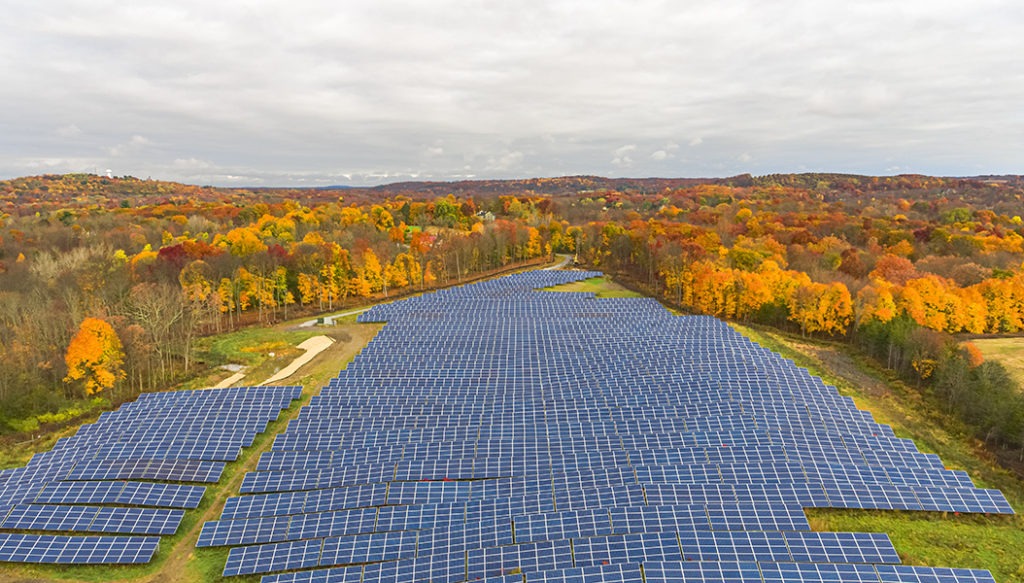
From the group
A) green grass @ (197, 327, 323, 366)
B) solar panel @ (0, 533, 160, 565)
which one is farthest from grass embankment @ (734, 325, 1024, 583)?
green grass @ (197, 327, 323, 366)

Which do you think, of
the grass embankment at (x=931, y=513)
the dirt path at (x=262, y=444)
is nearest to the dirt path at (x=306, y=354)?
the dirt path at (x=262, y=444)

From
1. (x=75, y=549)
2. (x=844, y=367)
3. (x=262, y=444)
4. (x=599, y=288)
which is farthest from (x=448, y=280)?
(x=75, y=549)

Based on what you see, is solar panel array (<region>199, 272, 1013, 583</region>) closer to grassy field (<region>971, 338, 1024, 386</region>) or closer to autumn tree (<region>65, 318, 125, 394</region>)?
autumn tree (<region>65, 318, 125, 394</region>)

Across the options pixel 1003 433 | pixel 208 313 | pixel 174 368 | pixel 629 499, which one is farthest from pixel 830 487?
pixel 208 313

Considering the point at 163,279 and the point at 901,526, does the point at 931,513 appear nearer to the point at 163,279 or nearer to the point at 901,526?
the point at 901,526

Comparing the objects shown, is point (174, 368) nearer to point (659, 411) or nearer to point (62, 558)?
point (62, 558)

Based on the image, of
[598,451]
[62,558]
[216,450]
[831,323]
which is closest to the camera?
[62,558]
